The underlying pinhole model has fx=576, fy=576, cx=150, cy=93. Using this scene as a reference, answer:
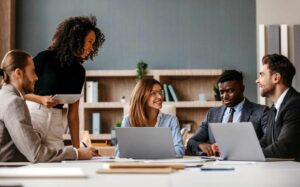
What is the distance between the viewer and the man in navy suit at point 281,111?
9.59 ft

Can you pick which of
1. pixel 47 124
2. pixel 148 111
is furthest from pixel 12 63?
pixel 148 111

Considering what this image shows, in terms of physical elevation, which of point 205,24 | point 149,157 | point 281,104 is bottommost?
point 149,157

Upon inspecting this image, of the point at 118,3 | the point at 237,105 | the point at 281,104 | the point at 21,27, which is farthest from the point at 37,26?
the point at 281,104

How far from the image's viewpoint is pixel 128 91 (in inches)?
268

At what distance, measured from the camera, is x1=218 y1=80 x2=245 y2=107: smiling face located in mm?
4051

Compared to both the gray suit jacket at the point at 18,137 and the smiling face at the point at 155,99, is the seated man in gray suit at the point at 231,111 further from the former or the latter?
the gray suit jacket at the point at 18,137

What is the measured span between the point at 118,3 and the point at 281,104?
4.06 m

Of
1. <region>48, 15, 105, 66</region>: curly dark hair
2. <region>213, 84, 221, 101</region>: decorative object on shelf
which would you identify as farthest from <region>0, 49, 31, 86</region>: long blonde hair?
<region>213, 84, 221, 101</region>: decorative object on shelf

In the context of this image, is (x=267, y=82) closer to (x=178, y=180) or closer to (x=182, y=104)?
(x=178, y=180)

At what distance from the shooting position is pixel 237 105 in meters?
4.07

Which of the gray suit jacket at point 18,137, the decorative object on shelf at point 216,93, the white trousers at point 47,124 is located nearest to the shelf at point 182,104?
the decorative object on shelf at point 216,93

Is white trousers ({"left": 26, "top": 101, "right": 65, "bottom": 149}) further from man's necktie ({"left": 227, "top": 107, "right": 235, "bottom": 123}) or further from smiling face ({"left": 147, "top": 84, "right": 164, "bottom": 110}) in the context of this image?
man's necktie ({"left": 227, "top": 107, "right": 235, "bottom": 123})

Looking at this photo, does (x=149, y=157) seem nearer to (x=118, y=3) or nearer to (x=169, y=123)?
(x=169, y=123)

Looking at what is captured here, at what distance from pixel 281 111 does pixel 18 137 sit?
141 cm
